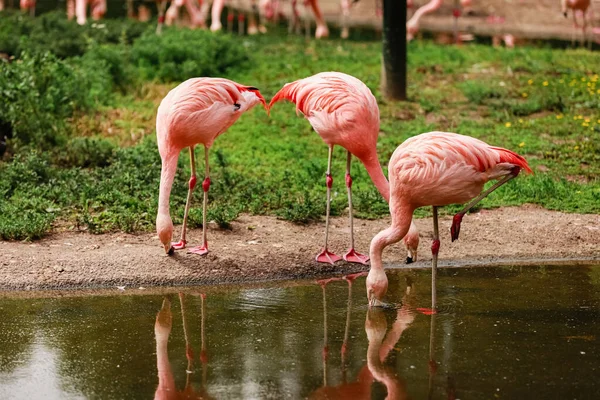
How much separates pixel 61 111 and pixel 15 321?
14.4 ft

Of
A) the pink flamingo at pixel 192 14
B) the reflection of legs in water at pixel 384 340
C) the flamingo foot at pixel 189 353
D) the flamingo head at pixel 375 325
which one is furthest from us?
the pink flamingo at pixel 192 14

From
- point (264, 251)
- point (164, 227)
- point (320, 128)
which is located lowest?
point (264, 251)

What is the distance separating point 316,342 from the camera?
18.0ft

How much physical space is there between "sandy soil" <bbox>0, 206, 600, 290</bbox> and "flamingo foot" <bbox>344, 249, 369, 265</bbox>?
4 centimetres

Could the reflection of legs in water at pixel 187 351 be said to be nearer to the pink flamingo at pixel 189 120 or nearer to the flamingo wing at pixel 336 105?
the pink flamingo at pixel 189 120

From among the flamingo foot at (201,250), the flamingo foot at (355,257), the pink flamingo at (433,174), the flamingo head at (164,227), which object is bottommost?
the flamingo foot at (355,257)

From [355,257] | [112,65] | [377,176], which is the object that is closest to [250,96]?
[377,176]

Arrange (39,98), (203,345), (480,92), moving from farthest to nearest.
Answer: (480,92)
(39,98)
(203,345)

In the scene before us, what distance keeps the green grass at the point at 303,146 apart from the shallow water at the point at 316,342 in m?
1.43

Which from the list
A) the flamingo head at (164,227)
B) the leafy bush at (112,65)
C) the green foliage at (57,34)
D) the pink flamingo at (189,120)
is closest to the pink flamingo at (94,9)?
the green foliage at (57,34)

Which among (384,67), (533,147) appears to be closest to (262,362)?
(533,147)

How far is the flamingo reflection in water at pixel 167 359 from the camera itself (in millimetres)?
4719

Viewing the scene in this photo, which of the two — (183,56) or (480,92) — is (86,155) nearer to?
(183,56)

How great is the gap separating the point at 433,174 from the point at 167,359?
6.21 ft
